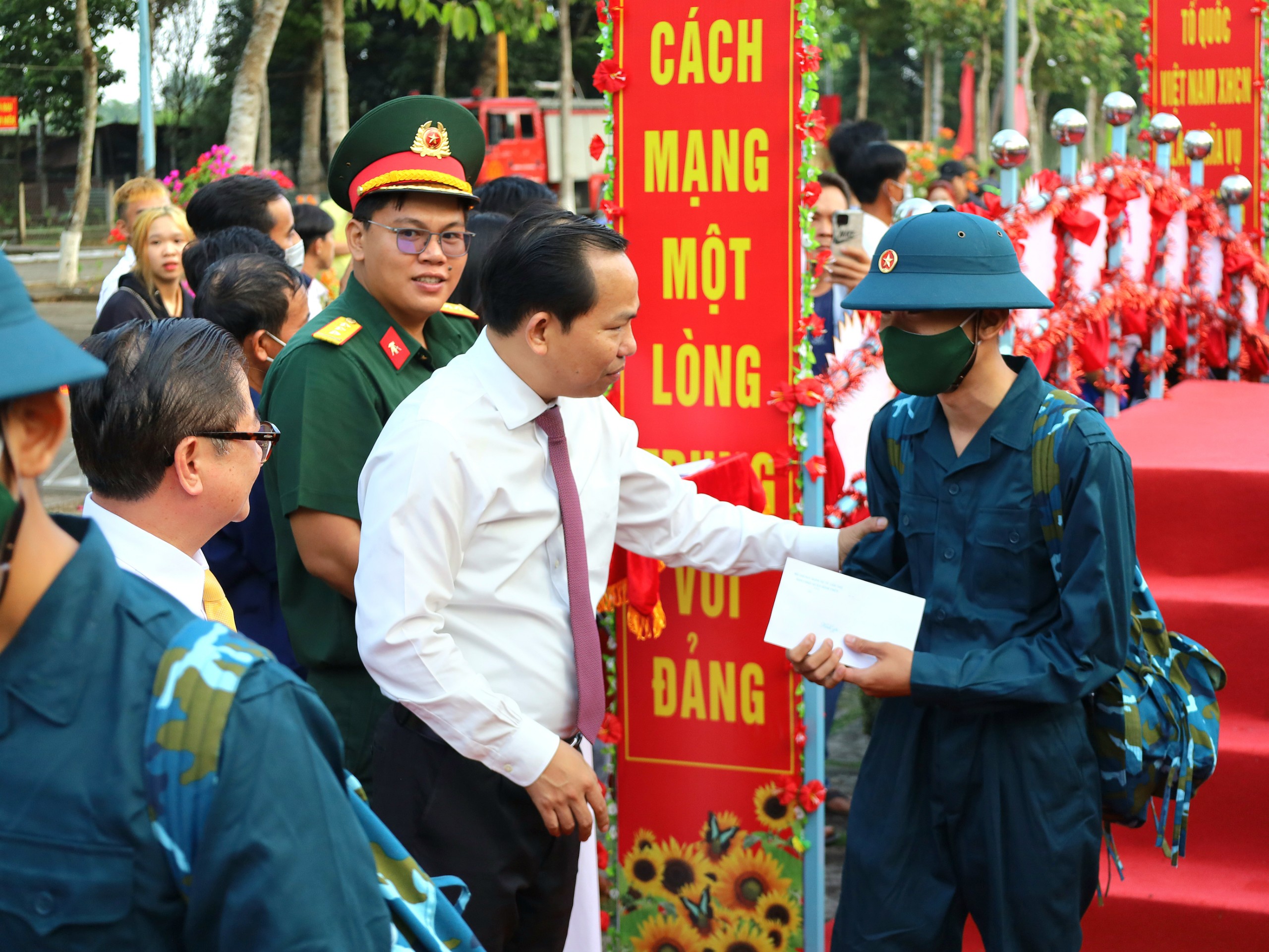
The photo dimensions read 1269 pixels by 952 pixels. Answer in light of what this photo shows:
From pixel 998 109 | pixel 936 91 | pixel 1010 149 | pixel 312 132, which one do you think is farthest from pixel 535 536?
pixel 998 109

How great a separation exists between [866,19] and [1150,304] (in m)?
25.5

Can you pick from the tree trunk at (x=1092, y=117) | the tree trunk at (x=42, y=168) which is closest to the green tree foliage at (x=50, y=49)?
the tree trunk at (x=42, y=168)

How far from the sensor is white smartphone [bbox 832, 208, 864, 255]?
395 cm

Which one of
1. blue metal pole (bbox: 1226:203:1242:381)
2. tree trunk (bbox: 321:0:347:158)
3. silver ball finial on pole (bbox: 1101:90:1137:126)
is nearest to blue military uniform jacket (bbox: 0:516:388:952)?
silver ball finial on pole (bbox: 1101:90:1137:126)

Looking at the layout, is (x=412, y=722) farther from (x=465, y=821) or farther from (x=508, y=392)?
(x=508, y=392)

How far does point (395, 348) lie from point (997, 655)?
1.39m

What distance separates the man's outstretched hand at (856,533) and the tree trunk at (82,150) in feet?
51.1

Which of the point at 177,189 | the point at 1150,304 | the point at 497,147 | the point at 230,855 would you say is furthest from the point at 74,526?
the point at 497,147

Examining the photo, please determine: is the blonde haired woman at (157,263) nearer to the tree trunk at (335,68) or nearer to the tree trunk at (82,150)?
the tree trunk at (335,68)

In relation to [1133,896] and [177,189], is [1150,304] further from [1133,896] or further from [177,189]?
[177,189]

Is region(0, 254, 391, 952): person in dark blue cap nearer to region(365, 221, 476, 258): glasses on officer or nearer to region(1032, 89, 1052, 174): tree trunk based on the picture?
region(365, 221, 476, 258): glasses on officer

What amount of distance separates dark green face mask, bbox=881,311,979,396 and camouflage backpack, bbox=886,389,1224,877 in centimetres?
17

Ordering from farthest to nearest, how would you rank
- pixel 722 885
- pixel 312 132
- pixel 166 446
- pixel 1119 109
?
pixel 312 132 → pixel 1119 109 → pixel 722 885 → pixel 166 446

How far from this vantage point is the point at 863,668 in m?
2.49
